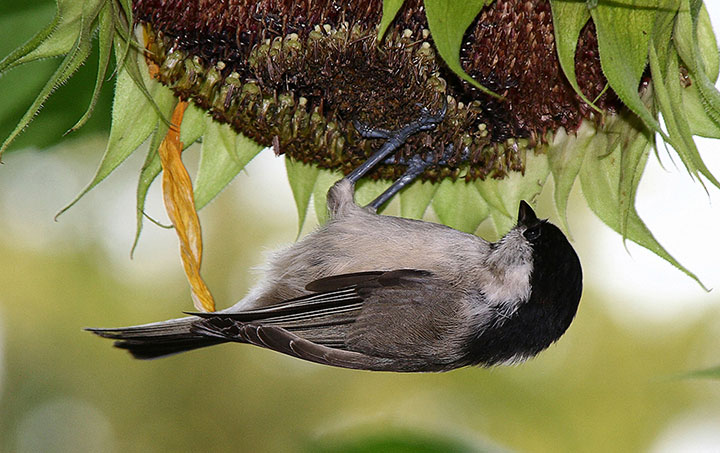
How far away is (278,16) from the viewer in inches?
74.9

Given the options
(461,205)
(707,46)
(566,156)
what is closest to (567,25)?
(707,46)

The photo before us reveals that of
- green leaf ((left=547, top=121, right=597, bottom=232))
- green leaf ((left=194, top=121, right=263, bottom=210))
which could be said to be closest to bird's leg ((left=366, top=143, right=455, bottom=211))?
green leaf ((left=547, top=121, right=597, bottom=232))

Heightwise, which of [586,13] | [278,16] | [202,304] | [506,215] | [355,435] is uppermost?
[278,16]

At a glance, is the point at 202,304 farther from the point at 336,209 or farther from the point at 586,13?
the point at 586,13

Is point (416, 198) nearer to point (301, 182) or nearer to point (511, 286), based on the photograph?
point (301, 182)

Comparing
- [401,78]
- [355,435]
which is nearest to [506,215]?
Result: [401,78]

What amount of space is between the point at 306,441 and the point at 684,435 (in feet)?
17.5

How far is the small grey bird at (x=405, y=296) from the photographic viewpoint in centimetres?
274

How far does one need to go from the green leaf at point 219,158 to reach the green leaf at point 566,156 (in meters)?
0.86

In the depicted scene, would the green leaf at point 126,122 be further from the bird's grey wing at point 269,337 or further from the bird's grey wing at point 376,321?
the bird's grey wing at point 376,321

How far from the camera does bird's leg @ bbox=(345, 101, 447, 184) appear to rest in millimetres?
2145

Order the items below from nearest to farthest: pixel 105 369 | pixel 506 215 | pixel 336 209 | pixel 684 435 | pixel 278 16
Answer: pixel 278 16 → pixel 506 215 → pixel 336 209 → pixel 684 435 → pixel 105 369

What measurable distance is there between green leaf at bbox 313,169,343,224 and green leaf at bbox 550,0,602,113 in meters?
1.06

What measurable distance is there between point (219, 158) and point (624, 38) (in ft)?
4.10
